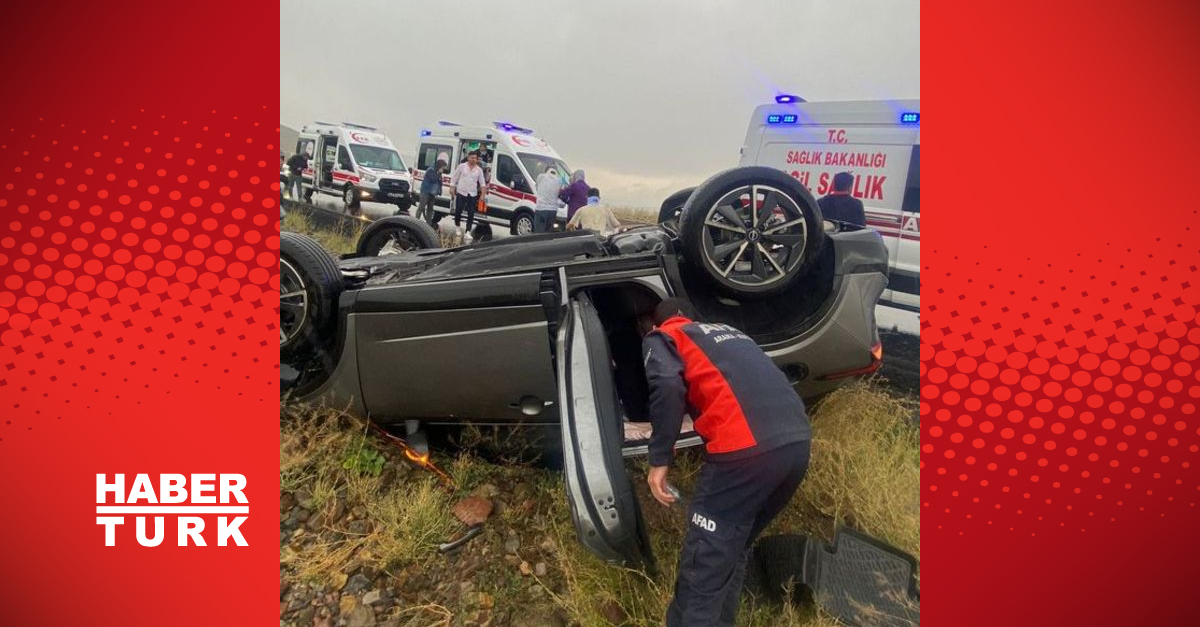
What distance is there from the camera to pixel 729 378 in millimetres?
2119

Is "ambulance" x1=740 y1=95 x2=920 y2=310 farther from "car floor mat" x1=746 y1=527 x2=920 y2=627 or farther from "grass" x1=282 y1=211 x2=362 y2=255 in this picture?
"grass" x1=282 y1=211 x2=362 y2=255

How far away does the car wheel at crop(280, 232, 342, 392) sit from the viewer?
9.19 ft

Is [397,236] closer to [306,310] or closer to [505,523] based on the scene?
[306,310]

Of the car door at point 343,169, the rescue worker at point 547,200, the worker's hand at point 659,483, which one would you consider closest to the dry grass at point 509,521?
the worker's hand at point 659,483

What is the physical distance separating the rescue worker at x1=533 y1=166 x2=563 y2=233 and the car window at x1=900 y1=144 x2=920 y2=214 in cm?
501

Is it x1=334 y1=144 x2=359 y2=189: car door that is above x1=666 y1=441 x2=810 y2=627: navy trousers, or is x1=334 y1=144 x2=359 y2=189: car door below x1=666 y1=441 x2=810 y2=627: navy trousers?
above

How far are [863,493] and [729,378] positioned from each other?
1386 mm

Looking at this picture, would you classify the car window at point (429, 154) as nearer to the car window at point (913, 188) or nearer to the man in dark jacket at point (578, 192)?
the man in dark jacket at point (578, 192)

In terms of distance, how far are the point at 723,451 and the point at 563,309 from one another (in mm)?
839

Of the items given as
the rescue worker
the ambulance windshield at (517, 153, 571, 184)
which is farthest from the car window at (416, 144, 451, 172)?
the rescue worker

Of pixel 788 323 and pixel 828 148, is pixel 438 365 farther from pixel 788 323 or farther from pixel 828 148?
pixel 828 148

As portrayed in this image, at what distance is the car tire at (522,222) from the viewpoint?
1065 centimetres

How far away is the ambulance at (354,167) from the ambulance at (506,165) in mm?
1461

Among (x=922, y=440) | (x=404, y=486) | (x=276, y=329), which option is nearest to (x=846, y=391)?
(x=922, y=440)
